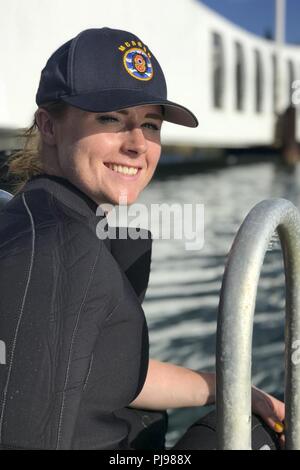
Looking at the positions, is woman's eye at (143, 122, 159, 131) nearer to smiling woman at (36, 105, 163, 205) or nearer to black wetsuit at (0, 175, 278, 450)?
smiling woman at (36, 105, 163, 205)

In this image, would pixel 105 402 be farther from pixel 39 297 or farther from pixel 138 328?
pixel 39 297

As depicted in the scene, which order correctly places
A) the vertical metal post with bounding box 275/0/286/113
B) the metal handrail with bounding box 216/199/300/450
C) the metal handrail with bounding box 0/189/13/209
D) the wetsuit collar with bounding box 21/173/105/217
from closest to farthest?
1. the metal handrail with bounding box 216/199/300/450
2. the wetsuit collar with bounding box 21/173/105/217
3. the metal handrail with bounding box 0/189/13/209
4. the vertical metal post with bounding box 275/0/286/113

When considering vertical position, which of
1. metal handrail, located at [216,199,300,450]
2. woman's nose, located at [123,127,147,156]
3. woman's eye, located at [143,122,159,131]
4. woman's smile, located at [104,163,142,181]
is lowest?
metal handrail, located at [216,199,300,450]

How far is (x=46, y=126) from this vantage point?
1943 mm

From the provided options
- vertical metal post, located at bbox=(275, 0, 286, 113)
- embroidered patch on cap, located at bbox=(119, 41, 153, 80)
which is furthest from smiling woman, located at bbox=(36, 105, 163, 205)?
vertical metal post, located at bbox=(275, 0, 286, 113)

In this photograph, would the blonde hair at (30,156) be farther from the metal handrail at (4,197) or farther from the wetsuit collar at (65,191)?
the wetsuit collar at (65,191)

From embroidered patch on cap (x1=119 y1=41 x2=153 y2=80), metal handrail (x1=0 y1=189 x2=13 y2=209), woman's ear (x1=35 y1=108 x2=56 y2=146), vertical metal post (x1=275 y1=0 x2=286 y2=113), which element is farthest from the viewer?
vertical metal post (x1=275 y1=0 x2=286 y2=113)

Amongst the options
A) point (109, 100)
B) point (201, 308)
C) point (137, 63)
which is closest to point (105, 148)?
Answer: point (109, 100)

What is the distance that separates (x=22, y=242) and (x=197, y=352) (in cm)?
464

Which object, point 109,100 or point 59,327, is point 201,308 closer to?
point 109,100

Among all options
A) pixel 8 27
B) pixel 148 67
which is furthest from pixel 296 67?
pixel 148 67

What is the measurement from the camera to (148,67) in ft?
6.14

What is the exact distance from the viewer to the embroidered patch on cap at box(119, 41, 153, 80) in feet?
5.94

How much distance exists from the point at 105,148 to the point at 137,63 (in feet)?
0.89
